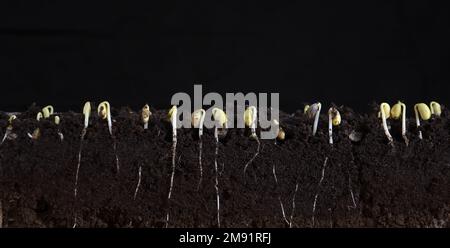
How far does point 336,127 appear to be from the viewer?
1.21 meters

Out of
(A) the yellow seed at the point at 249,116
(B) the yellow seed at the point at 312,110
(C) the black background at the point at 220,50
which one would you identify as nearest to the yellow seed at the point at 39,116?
(A) the yellow seed at the point at 249,116

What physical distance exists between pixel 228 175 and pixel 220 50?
1285 millimetres

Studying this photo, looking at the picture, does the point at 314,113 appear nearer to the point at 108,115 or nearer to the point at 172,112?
the point at 172,112

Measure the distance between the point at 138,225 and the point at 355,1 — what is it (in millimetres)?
1556

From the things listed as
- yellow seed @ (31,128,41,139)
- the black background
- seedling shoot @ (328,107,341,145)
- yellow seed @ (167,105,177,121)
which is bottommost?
yellow seed @ (31,128,41,139)

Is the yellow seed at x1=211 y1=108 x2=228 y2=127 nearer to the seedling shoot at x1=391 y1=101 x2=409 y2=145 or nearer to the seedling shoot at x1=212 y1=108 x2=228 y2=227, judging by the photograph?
the seedling shoot at x1=212 y1=108 x2=228 y2=227

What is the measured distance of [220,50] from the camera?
7.95 feet

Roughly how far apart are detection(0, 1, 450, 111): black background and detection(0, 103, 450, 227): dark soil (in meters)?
1.23

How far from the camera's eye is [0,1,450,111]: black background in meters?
2.38

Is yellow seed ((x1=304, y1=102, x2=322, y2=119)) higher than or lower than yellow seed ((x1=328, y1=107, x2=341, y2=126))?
higher

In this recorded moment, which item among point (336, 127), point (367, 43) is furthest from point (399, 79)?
point (336, 127)

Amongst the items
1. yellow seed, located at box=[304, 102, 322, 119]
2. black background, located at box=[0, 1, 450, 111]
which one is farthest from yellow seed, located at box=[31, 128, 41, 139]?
black background, located at box=[0, 1, 450, 111]

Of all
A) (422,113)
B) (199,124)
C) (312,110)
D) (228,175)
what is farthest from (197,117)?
(422,113)

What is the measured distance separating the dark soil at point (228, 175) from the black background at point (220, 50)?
1.23 metres
